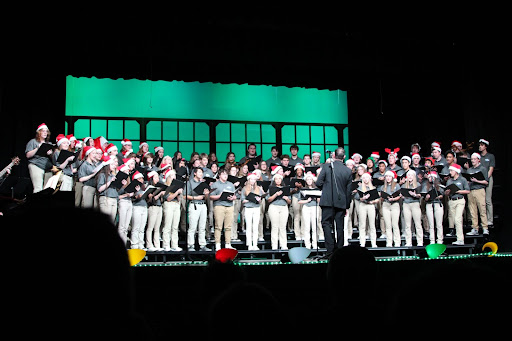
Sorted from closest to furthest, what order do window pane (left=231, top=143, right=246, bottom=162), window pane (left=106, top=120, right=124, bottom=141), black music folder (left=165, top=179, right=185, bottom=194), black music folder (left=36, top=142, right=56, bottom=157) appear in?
black music folder (left=36, top=142, right=56, bottom=157)
black music folder (left=165, top=179, right=185, bottom=194)
window pane (left=106, top=120, right=124, bottom=141)
window pane (left=231, top=143, right=246, bottom=162)

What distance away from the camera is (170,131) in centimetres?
1280

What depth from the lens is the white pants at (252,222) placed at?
9388mm

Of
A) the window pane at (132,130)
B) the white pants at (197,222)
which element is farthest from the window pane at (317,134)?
the white pants at (197,222)

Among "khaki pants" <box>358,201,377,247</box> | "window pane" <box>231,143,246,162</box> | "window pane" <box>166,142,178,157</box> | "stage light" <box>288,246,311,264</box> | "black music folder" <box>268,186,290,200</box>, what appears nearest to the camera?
"stage light" <box>288,246,311,264</box>

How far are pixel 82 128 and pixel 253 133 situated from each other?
4.41m

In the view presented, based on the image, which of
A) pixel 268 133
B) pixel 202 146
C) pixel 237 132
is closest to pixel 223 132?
pixel 237 132

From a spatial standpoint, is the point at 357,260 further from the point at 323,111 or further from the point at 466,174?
the point at 323,111

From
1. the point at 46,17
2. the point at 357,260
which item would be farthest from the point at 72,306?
the point at 46,17

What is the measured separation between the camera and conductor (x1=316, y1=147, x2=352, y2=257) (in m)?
7.73

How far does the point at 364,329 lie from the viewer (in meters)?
1.32

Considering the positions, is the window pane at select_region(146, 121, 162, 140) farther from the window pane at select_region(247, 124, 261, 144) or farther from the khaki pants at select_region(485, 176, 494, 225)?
the khaki pants at select_region(485, 176, 494, 225)

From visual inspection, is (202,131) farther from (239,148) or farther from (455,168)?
(455,168)

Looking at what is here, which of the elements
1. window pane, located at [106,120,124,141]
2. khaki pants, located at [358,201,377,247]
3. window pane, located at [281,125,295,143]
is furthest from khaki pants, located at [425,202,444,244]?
window pane, located at [106,120,124,141]

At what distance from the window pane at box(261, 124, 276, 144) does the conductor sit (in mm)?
5806
